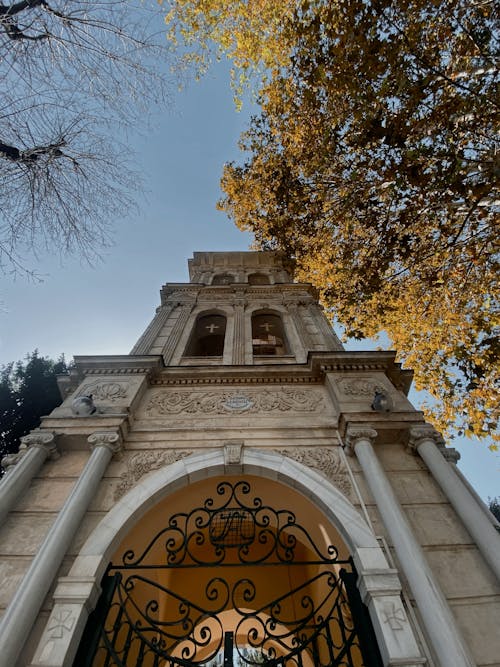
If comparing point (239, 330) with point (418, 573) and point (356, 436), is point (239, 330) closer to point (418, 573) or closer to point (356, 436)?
point (356, 436)

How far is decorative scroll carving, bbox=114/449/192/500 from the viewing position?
→ 4.68 metres

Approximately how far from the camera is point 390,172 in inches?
300

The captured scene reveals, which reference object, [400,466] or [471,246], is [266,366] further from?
[471,246]

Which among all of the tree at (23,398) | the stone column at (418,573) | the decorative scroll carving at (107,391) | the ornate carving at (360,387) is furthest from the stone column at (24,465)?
the tree at (23,398)

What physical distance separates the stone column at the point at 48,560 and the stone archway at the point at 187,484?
0.56 feet

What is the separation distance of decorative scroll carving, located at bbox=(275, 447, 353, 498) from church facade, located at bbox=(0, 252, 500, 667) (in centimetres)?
2

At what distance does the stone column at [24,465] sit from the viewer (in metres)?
4.13

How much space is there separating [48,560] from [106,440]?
5.23ft

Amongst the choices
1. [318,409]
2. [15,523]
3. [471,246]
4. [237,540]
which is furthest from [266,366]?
[471,246]

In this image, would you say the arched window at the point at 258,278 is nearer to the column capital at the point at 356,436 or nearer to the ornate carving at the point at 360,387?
the ornate carving at the point at 360,387

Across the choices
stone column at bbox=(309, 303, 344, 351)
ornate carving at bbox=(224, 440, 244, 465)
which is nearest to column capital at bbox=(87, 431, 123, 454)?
ornate carving at bbox=(224, 440, 244, 465)

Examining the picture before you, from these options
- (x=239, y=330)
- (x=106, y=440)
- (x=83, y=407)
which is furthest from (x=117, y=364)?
(x=239, y=330)

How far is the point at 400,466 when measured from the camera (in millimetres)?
4828

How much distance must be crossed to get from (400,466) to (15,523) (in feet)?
16.1
